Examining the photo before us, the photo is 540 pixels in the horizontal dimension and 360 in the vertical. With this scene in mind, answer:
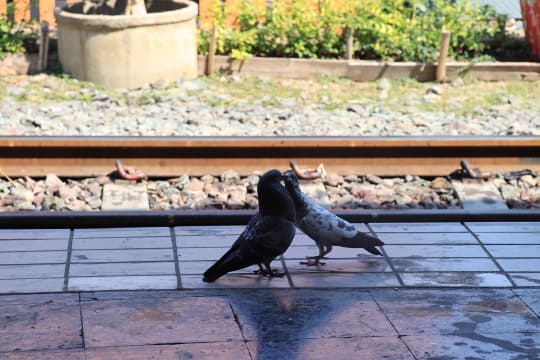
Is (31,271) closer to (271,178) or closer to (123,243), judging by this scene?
(123,243)

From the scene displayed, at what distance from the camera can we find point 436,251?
5504 mm

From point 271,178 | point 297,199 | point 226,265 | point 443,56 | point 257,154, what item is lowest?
point 257,154

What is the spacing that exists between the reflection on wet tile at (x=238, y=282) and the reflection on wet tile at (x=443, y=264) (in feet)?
2.42

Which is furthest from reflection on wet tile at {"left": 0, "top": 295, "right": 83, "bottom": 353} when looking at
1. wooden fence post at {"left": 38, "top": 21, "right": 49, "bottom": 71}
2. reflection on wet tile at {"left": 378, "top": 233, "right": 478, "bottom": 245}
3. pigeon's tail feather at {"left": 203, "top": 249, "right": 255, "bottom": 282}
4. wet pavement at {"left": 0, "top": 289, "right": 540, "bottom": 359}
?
wooden fence post at {"left": 38, "top": 21, "right": 49, "bottom": 71}

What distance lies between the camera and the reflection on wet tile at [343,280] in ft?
16.2

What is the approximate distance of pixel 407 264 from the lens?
17.3ft

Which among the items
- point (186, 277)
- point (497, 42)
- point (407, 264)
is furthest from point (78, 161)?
point (497, 42)

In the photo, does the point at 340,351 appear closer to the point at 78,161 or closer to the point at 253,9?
the point at 78,161

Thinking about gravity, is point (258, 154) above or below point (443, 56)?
below

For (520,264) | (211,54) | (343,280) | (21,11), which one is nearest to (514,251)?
(520,264)

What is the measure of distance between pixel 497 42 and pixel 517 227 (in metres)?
7.12

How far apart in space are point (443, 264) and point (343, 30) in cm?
710

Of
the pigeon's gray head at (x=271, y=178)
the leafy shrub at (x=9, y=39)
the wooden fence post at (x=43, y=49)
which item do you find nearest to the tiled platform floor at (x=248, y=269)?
the pigeon's gray head at (x=271, y=178)

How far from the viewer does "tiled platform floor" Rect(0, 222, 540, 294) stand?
493cm
